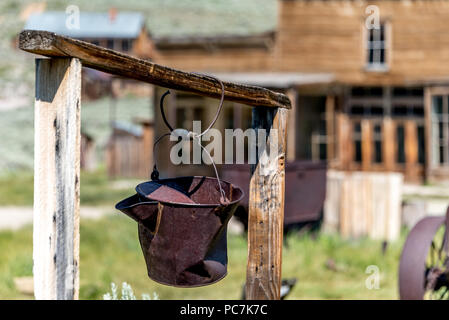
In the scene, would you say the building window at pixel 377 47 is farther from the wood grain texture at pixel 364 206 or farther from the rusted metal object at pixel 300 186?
the rusted metal object at pixel 300 186

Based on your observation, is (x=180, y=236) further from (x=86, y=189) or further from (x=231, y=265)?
(x=86, y=189)

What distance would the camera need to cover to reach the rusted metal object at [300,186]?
6.54 metres

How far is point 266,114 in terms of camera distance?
3.09m

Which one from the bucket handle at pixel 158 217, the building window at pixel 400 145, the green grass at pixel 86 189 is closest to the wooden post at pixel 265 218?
the bucket handle at pixel 158 217

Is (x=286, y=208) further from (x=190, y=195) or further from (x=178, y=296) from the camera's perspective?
(x=190, y=195)

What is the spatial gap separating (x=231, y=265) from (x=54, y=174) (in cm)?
451

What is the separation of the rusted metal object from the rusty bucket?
12.7ft

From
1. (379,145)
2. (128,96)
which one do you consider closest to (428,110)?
(379,145)

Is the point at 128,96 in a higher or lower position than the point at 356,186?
higher

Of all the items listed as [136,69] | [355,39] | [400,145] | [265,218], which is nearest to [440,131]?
[400,145]

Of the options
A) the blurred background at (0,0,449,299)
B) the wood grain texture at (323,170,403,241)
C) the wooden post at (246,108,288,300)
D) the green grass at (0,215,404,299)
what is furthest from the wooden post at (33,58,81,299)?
the wood grain texture at (323,170,403,241)

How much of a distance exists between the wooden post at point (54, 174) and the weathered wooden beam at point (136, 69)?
6cm

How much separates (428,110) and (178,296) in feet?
38.5

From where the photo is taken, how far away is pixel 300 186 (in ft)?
22.5
